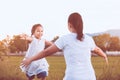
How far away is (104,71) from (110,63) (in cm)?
21

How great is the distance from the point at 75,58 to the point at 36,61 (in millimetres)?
3197

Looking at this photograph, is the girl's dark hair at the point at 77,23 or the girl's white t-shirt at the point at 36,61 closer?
the girl's dark hair at the point at 77,23

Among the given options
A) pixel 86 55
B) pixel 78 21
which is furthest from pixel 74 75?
pixel 78 21

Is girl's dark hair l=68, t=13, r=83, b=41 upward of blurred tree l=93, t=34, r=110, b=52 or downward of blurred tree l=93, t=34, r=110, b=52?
upward

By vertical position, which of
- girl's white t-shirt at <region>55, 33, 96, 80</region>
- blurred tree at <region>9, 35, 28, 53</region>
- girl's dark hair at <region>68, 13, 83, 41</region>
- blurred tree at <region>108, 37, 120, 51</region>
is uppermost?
girl's dark hair at <region>68, 13, 83, 41</region>

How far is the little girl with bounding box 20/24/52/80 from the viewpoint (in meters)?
7.19

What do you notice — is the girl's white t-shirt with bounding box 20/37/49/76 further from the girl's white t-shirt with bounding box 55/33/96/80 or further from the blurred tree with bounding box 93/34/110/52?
the girl's white t-shirt with bounding box 55/33/96/80

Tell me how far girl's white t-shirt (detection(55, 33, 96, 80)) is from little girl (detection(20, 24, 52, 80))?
3.08 metres

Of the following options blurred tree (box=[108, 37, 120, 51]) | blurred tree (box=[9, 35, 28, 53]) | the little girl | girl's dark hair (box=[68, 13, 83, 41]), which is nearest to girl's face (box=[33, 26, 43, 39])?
the little girl

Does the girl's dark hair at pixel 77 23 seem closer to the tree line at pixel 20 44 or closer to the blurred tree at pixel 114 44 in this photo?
the tree line at pixel 20 44

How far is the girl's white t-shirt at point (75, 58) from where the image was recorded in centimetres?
407

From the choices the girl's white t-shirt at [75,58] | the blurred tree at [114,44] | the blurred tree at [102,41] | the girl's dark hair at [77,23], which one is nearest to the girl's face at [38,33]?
the blurred tree at [102,41]

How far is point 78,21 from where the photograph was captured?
14.0 ft

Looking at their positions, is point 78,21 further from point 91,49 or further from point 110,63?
point 110,63
